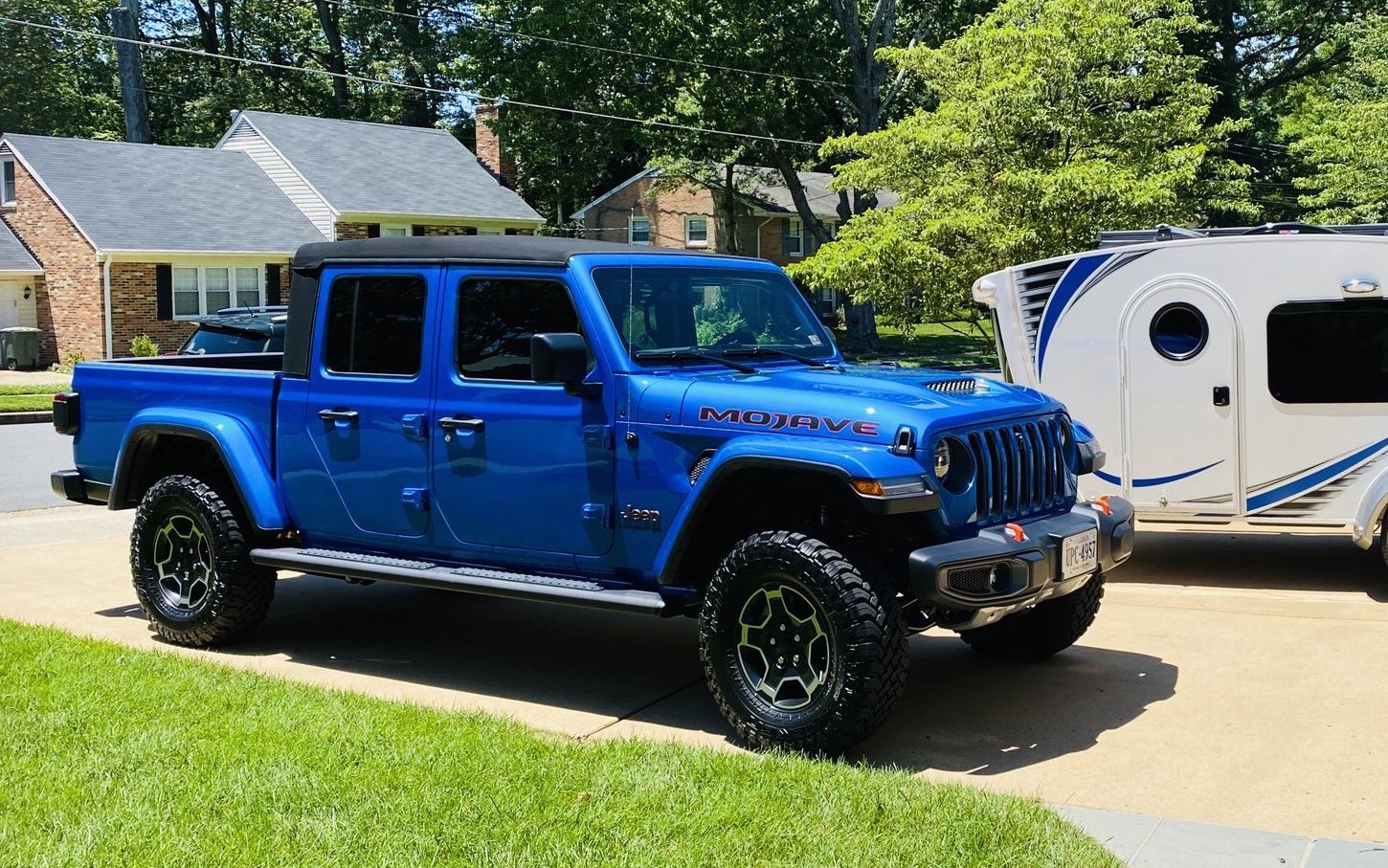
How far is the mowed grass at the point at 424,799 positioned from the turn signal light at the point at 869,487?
1042 mm

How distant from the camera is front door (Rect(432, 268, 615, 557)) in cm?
653

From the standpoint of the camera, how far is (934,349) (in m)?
42.3

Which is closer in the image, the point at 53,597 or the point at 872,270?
the point at 53,597

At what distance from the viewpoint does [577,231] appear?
52.9 metres

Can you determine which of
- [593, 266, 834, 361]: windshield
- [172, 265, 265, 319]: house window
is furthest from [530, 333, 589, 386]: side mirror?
[172, 265, 265, 319]: house window

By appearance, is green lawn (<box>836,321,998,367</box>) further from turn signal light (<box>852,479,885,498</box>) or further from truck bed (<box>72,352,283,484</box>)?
turn signal light (<box>852,479,885,498</box>)

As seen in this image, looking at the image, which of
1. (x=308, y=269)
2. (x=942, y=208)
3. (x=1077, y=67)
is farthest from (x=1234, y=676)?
(x=1077, y=67)

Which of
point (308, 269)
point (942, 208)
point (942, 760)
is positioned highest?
point (942, 208)

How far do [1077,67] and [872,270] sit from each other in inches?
173

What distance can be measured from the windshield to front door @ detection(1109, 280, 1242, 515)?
3.05 metres

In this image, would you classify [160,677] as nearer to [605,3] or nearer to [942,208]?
[942,208]

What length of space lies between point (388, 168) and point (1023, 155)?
2548cm

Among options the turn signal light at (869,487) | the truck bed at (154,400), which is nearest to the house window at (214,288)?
the truck bed at (154,400)

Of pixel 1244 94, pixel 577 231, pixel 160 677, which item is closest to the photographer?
pixel 160 677
